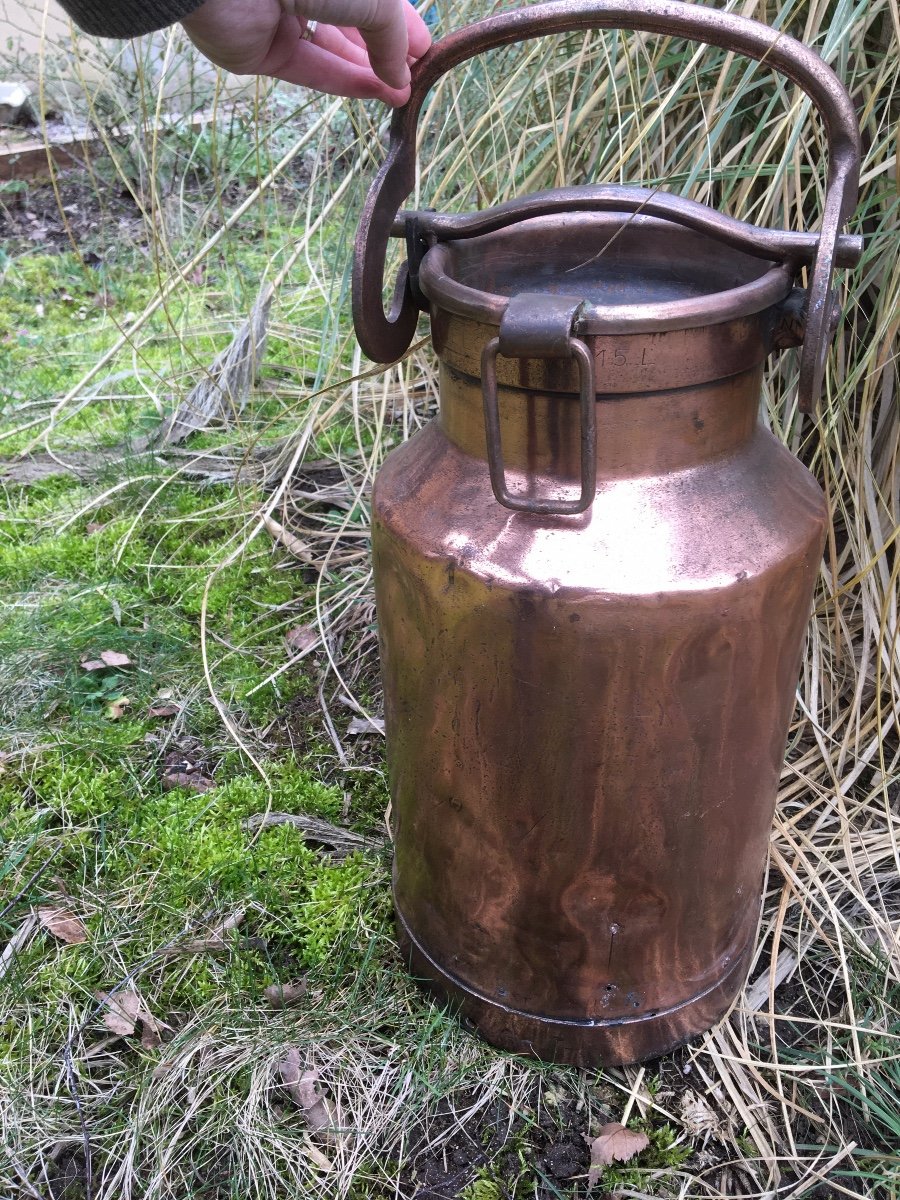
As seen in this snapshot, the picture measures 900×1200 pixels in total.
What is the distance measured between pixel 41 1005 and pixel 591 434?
1.16m

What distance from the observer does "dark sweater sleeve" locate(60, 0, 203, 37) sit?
1015 mm

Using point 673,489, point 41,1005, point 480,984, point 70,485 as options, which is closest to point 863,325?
point 673,489

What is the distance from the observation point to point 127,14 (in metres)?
1.03

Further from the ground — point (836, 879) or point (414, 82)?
point (414, 82)

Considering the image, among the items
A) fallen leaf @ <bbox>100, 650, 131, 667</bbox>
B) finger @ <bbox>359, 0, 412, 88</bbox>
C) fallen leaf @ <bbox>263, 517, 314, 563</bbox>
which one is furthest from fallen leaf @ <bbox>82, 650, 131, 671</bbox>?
finger @ <bbox>359, 0, 412, 88</bbox>

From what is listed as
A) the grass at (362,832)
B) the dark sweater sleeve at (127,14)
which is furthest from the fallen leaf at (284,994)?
the dark sweater sleeve at (127,14)

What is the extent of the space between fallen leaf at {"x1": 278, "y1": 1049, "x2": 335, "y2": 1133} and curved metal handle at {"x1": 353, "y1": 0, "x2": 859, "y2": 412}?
982 mm

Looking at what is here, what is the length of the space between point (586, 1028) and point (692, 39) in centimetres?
123

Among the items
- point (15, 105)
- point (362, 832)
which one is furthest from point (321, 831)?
point (15, 105)

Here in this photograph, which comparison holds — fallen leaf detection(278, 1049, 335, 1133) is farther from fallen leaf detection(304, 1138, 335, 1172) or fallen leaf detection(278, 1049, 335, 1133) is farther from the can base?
the can base

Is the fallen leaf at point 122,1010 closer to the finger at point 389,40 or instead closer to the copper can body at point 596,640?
the copper can body at point 596,640

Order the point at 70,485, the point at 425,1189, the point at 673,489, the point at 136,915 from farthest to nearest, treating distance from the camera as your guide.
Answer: the point at 70,485
the point at 136,915
the point at 425,1189
the point at 673,489

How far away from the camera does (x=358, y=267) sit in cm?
119

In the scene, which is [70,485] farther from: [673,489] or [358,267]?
[673,489]
